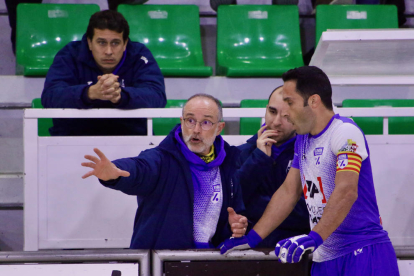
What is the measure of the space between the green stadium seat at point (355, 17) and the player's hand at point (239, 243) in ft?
9.96

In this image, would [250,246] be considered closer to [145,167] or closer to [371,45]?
[145,167]

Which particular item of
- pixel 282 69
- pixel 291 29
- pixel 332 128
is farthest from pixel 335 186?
pixel 291 29

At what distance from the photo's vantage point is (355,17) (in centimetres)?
446

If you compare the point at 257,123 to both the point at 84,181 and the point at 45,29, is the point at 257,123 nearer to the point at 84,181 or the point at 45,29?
the point at 84,181

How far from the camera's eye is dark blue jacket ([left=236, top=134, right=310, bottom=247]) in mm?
2164

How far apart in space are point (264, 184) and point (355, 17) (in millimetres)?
2790

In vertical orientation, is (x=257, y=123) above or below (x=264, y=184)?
above

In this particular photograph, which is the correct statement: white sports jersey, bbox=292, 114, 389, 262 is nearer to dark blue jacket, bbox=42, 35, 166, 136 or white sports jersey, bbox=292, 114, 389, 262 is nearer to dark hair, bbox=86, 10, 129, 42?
dark blue jacket, bbox=42, 35, 166, 136

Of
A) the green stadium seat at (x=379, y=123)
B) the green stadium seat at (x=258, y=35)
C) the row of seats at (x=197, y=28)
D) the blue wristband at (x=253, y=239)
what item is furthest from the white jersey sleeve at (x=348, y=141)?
the green stadium seat at (x=258, y=35)

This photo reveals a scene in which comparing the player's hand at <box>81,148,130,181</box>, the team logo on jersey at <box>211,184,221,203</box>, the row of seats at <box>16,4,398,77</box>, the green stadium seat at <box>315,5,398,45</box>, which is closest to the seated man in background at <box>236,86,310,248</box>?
the team logo on jersey at <box>211,184,221,203</box>

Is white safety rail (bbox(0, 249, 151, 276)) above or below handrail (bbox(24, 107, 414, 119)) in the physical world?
below

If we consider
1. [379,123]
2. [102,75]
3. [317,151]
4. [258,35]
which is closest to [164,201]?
[317,151]

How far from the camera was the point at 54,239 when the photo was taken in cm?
258

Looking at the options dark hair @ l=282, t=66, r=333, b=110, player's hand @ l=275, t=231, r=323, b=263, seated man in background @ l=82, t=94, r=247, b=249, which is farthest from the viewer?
seated man in background @ l=82, t=94, r=247, b=249
